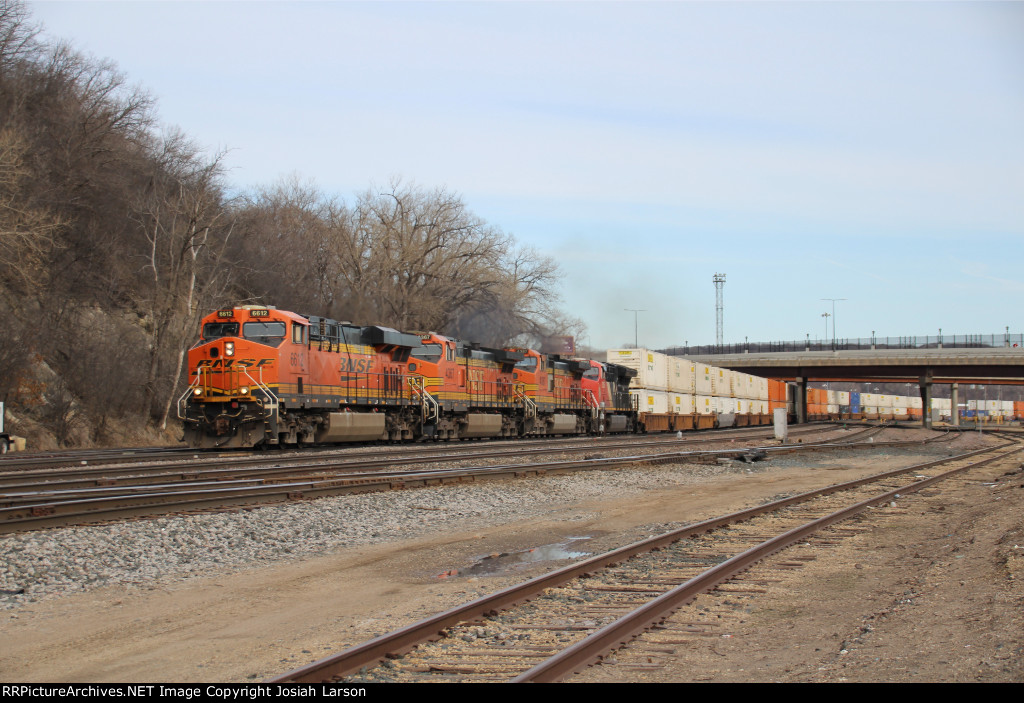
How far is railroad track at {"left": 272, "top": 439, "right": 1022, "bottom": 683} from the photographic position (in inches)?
202

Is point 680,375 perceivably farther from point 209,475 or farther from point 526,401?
point 209,475

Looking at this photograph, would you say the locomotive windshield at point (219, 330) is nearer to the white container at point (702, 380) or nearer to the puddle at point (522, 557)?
the puddle at point (522, 557)

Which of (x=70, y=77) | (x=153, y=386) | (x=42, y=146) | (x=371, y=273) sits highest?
(x=70, y=77)

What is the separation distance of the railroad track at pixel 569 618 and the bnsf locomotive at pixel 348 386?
43.5 ft

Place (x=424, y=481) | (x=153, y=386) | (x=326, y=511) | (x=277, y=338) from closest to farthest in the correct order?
(x=326, y=511) < (x=424, y=481) < (x=277, y=338) < (x=153, y=386)

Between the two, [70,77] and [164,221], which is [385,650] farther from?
[70,77]

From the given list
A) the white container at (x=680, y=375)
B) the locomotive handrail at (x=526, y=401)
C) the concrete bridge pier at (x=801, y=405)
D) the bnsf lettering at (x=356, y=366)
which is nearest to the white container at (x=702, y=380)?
the white container at (x=680, y=375)

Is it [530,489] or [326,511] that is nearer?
[326,511]

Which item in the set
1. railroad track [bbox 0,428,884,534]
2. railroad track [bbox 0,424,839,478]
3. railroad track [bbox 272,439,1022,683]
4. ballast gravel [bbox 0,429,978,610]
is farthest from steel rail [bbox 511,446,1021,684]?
railroad track [bbox 0,424,839,478]

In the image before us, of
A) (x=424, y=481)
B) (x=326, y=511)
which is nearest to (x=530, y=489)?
(x=424, y=481)

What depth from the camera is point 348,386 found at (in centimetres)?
2372

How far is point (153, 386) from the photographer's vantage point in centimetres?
3109

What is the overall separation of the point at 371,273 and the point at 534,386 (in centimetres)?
1642

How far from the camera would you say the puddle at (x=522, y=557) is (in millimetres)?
8758
